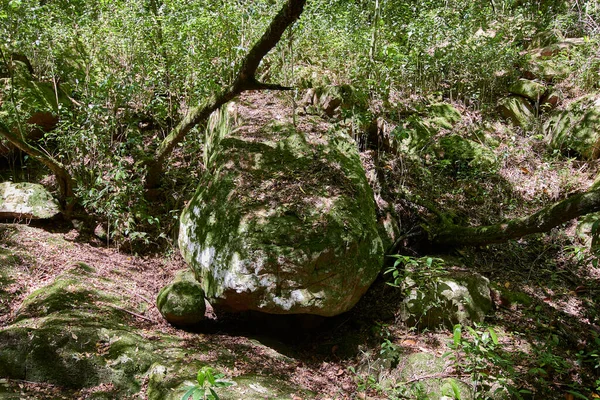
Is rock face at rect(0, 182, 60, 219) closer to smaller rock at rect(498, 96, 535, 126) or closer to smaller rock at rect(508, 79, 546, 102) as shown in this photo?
smaller rock at rect(498, 96, 535, 126)

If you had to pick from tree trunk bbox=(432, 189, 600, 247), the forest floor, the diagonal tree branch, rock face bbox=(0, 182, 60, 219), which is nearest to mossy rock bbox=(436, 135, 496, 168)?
the forest floor

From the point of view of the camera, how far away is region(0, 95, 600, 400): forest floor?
3.44 meters

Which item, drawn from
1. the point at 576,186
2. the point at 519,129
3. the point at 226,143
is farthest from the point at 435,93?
the point at 226,143

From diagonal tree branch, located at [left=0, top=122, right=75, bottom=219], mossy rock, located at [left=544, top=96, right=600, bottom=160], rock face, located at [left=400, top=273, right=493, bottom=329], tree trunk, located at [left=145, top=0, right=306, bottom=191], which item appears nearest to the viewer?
tree trunk, located at [left=145, top=0, right=306, bottom=191]

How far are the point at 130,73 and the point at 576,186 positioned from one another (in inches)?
277

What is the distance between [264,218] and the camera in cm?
409

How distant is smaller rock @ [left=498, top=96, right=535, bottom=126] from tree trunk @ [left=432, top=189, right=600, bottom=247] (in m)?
3.63

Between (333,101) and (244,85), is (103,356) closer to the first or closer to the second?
(244,85)

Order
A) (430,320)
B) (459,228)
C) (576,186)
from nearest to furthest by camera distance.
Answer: (430,320), (459,228), (576,186)

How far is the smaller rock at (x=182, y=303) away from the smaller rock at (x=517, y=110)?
660cm

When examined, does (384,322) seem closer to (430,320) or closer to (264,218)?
(430,320)

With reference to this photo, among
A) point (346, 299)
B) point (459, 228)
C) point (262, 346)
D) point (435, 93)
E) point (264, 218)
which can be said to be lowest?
point (262, 346)

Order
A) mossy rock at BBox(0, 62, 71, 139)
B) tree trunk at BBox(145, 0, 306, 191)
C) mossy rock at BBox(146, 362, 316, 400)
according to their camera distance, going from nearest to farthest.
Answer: mossy rock at BBox(146, 362, 316, 400) → tree trunk at BBox(145, 0, 306, 191) → mossy rock at BBox(0, 62, 71, 139)

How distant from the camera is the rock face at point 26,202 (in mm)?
5312
